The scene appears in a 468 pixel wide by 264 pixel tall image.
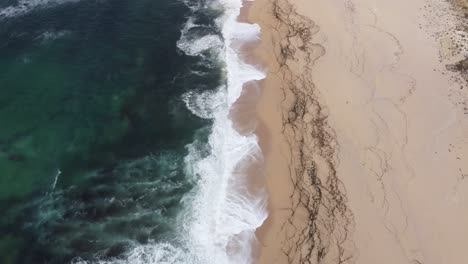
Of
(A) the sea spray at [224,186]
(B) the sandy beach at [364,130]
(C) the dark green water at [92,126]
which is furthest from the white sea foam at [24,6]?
(B) the sandy beach at [364,130]

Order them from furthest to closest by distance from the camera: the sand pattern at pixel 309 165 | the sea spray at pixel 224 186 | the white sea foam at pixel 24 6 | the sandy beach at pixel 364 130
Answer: the white sea foam at pixel 24 6, the sea spray at pixel 224 186, the sandy beach at pixel 364 130, the sand pattern at pixel 309 165

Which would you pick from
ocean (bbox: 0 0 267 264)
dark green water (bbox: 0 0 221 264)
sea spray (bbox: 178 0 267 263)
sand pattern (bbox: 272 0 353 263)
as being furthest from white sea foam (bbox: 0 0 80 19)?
sand pattern (bbox: 272 0 353 263)

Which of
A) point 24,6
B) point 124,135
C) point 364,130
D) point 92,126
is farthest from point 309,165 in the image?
point 24,6

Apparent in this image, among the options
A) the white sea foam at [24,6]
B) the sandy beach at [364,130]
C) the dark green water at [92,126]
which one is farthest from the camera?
the white sea foam at [24,6]

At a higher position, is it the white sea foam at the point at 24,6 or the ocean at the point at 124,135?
the white sea foam at the point at 24,6

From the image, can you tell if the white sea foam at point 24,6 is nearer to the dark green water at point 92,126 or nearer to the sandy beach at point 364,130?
the dark green water at point 92,126

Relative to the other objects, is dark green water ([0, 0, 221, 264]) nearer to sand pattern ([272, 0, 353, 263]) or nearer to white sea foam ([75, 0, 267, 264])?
white sea foam ([75, 0, 267, 264])
